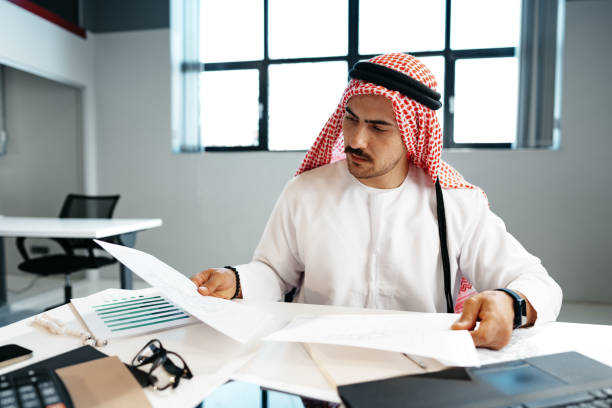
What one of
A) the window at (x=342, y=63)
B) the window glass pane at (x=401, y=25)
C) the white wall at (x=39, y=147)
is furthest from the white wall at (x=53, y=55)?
the window glass pane at (x=401, y=25)

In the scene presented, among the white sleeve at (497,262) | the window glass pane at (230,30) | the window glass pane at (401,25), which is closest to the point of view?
the white sleeve at (497,262)

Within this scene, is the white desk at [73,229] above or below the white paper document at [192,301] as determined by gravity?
below

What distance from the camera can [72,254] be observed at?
3.27 m

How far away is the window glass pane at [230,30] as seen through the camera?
4320 mm

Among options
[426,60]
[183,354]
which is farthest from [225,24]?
[183,354]

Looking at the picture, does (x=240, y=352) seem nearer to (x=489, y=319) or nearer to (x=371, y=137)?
(x=489, y=319)

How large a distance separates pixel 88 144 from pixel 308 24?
2.70 m

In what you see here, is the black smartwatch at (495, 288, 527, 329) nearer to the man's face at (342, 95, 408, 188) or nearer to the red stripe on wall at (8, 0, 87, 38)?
the man's face at (342, 95, 408, 188)

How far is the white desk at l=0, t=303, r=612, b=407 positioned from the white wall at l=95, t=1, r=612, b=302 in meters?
3.30

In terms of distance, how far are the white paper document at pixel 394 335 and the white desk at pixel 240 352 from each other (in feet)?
0.19

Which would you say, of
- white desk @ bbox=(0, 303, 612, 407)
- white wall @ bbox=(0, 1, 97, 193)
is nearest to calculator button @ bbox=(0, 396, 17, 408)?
white desk @ bbox=(0, 303, 612, 407)

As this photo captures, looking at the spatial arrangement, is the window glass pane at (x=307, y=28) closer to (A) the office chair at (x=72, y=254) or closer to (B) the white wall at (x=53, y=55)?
(B) the white wall at (x=53, y=55)

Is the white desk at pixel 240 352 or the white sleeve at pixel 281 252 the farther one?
the white sleeve at pixel 281 252

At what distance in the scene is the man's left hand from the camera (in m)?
0.77
